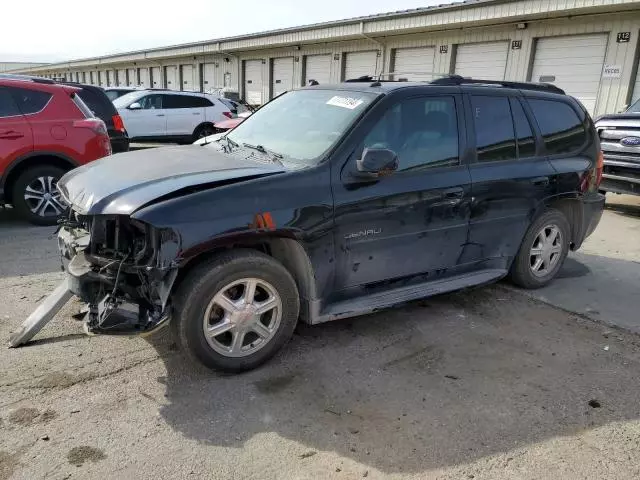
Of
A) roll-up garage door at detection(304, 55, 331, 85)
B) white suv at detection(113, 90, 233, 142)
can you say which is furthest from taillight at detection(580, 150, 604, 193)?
roll-up garage door at detection(304, 55, 331, 85)

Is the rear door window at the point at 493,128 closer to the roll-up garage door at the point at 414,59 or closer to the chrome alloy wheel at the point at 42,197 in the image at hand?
the chrome alloy wheel at the point at 42,197

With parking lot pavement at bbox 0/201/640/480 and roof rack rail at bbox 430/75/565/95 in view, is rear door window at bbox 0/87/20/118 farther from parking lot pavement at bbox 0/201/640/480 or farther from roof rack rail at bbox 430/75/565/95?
roof rack rail at bbox 430/75/565/95

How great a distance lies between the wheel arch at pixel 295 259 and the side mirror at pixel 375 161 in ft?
2.13

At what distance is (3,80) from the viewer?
6.49m

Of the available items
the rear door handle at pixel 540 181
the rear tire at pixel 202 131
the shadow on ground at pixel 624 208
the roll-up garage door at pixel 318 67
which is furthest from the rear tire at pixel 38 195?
the roll-up garage door at pixel 318 67

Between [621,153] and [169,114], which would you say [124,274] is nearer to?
[621,153]

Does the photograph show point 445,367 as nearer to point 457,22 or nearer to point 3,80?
point 3,80

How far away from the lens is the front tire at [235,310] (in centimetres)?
309

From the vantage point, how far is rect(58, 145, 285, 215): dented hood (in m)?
3.04

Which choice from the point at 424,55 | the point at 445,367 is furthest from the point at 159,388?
the point at 424,55

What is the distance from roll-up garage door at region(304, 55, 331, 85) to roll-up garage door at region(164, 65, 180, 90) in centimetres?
1317

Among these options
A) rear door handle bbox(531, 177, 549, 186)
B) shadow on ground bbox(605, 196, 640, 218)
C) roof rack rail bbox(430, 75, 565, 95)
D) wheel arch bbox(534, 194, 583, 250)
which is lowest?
Answer: shadow on ground bbox(605, 196, 640, 218)

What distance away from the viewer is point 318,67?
70.5 ft

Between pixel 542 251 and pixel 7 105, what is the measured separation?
6353mm
